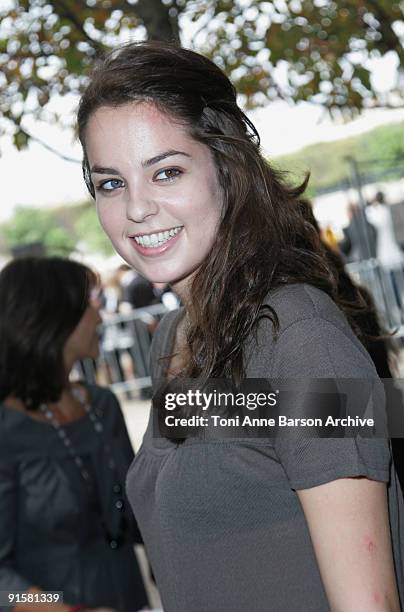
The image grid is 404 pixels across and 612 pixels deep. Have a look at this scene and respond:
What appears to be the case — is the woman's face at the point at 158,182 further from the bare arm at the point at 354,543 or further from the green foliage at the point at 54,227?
the green foliage at the point at 54,227

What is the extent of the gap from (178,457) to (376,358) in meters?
0.51

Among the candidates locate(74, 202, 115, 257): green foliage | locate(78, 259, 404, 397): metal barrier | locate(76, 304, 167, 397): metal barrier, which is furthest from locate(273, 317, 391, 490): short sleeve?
locate(74, 202, 115, 257): green foliage

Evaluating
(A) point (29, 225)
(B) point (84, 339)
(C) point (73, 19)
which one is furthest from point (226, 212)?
(A) point (29, 225)

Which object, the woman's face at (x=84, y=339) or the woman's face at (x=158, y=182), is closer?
the woman's face at (x=158, y=182)

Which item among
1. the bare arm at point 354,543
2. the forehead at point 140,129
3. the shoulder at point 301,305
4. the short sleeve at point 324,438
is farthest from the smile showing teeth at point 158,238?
the bare arm at point 354,543

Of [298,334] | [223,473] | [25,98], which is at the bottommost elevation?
[223,473]

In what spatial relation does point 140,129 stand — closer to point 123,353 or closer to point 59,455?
point 59,455

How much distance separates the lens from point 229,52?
460 centimetres

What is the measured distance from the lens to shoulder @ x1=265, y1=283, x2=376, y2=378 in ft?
4.76

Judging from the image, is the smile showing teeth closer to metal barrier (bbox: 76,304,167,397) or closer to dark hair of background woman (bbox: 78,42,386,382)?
dark hair of background woman (bbox: 78,42,386,382)

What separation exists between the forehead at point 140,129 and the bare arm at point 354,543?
73 cm

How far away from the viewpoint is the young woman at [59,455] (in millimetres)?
2838

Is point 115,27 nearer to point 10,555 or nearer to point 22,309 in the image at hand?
point 22,309

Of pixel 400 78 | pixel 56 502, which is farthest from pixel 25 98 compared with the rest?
pixel 56 502
